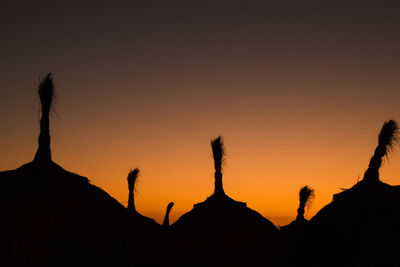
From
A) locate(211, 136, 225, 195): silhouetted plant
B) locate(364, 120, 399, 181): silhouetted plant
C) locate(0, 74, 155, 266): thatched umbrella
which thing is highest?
locate(211, 136, 225, 195): silhouetted plant

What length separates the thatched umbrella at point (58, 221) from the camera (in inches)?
584

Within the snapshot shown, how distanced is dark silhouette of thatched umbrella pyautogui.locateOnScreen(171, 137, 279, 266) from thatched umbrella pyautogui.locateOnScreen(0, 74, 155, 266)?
9975 mm

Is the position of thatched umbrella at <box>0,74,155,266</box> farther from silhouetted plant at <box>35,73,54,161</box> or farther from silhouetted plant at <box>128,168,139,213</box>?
silhouetted plant at <box>128,168,139,213</box>

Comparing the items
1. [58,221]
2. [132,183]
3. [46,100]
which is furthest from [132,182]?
[58,221]

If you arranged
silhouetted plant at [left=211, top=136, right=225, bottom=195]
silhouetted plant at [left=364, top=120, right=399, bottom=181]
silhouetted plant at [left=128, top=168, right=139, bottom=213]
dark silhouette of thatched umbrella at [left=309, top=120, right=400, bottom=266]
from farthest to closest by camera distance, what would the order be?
silhouetted plant at [left=128, top=168, right=139, bottom=213], silhouetted plant at [left=211, top=136, right=225, bottom=195], silhouetted plant at [left=364, top=120, right=399, bottom=181], dark silhouette of thatched umbrella at [left=309, top=120, right=400, bottom=266]

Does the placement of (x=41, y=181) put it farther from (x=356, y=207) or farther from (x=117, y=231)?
(x=356, y=207)

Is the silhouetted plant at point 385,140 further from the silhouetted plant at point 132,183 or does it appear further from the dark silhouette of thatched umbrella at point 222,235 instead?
the silhouetted plant at point 132,183

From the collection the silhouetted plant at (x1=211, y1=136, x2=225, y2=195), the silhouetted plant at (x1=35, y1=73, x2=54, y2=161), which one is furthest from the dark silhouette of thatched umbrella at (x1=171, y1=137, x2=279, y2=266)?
the silhouetted plant at (x1=35, y1=73, x2=54, y2=161)

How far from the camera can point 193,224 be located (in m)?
29.0

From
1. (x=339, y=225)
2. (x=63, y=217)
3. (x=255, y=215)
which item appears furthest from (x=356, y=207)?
(x=255, y=215)

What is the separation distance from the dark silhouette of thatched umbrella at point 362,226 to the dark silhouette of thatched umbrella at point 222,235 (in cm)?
997

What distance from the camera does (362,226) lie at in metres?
15.9

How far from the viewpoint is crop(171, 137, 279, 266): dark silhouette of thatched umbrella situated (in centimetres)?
2736

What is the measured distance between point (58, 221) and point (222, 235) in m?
14.0
